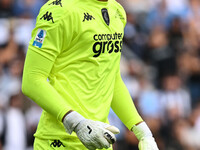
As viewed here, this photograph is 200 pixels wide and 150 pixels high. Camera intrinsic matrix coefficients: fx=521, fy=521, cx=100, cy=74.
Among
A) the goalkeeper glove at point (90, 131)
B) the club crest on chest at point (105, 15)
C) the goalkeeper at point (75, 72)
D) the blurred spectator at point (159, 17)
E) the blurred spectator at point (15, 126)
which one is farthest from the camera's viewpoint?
the blurred spectator at point (159, 17)

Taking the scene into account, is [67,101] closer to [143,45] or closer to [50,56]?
[50,56]

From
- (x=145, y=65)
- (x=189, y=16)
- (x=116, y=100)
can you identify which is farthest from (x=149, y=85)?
(x=116, y=100)

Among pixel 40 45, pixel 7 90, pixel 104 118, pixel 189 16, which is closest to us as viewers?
pixel 40 45

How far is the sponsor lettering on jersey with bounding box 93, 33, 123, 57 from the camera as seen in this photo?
336 centimetres

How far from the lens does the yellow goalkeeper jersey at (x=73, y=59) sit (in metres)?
3.19

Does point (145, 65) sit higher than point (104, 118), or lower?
lower

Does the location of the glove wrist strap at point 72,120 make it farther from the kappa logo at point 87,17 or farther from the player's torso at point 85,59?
the kappa logo at point 87,17

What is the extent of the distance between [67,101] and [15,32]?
184 inches

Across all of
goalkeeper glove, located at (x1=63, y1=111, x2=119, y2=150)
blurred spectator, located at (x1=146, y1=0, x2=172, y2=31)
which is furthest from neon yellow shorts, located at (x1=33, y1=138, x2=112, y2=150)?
blurred spectator, located at (x1=146, y1=0, x2=172, y2=31)

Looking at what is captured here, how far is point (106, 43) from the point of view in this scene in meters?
3.42

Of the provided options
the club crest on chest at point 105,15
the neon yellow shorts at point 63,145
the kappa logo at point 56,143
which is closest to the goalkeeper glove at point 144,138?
the neon yellow shorts at point 63,145

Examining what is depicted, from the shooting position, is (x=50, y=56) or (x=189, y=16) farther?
(x=189, y=16)

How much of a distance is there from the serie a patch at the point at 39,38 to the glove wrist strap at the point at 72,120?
46 cm

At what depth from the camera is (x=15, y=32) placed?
7824 mm
